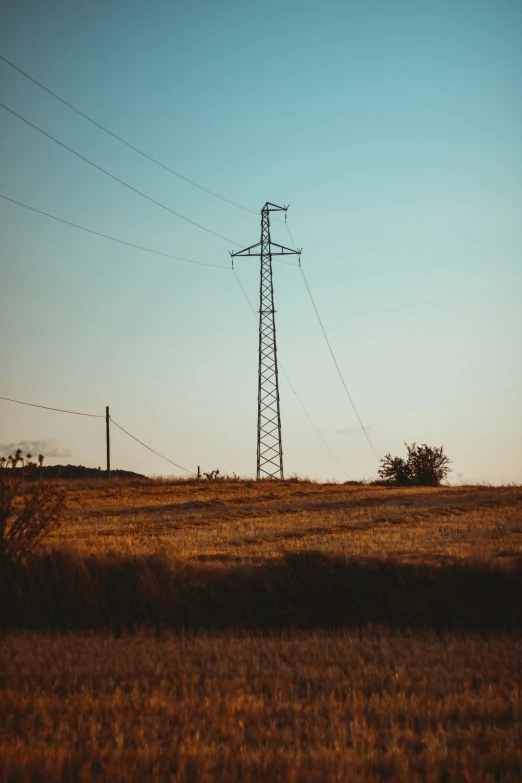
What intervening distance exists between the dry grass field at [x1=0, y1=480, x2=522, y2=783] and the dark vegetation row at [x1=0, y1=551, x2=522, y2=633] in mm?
27

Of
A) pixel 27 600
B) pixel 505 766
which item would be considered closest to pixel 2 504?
pixel 27 600

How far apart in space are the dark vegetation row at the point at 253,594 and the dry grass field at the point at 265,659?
27mm

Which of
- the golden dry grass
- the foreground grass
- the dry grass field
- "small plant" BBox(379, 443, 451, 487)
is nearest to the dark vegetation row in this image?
the dry grass field

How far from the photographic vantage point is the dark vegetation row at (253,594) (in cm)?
→ 1262

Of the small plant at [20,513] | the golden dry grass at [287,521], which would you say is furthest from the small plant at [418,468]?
the small plant at [20,513]

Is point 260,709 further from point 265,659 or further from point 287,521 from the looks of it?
point 287,521

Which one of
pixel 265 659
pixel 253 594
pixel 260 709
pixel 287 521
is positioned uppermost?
pixel 287 521

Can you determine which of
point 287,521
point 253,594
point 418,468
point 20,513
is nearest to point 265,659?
point 253,594

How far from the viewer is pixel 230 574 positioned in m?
13.3

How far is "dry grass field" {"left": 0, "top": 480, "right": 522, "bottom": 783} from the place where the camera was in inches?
248

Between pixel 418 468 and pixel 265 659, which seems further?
pixel 418 468

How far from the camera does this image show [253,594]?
13.1 metres

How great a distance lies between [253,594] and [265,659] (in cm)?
336

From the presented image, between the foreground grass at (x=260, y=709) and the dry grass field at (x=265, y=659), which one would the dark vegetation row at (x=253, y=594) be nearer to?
the dry grass field at (x=265, y=659)
